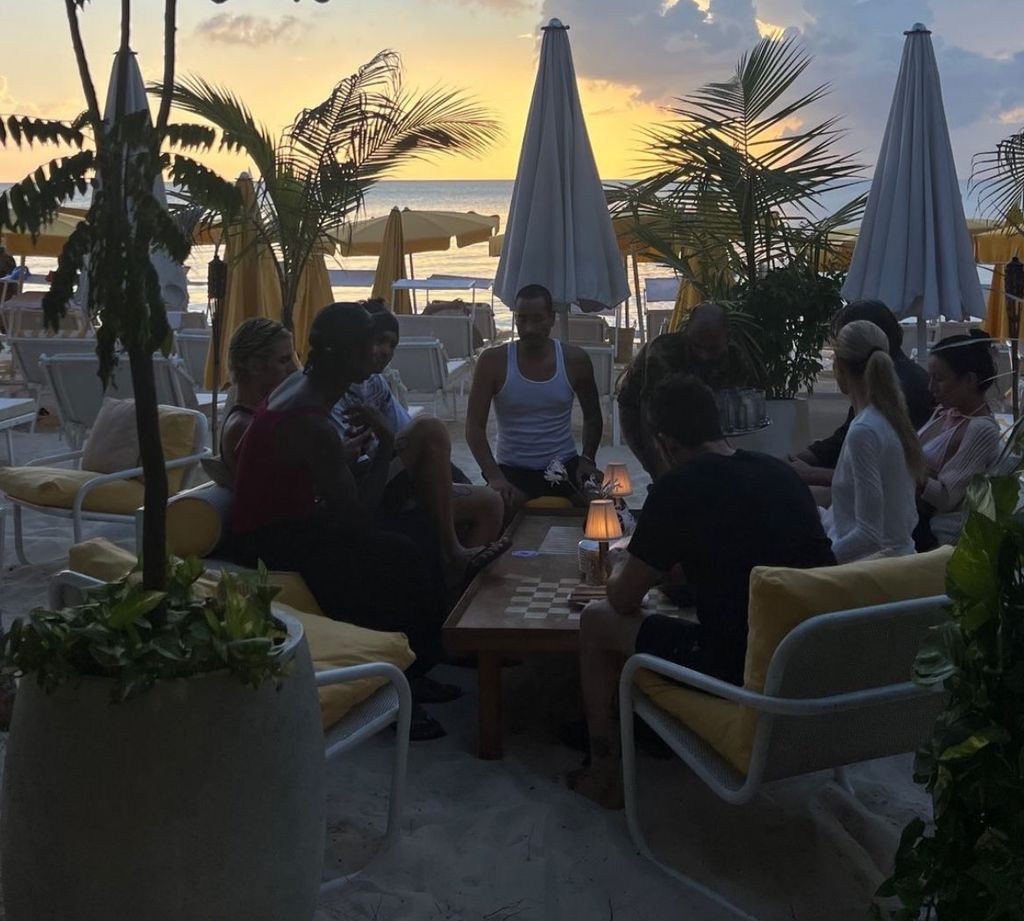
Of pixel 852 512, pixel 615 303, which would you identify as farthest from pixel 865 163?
pixel 852 512

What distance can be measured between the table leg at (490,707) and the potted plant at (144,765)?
1.49 m

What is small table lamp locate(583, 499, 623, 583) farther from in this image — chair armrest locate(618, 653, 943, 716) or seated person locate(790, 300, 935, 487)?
seated person locate(790, 300, 935, 487)

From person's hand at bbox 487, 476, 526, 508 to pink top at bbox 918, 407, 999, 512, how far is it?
1.71m

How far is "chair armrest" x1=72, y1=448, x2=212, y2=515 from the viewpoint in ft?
16.8

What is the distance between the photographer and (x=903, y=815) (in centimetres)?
324

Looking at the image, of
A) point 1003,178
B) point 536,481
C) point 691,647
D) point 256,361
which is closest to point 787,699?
point 691,647

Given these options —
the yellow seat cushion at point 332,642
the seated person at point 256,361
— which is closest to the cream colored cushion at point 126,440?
the seated person at point 256,361

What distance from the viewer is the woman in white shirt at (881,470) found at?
3607 millimetres

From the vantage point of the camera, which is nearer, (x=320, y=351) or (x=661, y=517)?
(x=661, y=517)

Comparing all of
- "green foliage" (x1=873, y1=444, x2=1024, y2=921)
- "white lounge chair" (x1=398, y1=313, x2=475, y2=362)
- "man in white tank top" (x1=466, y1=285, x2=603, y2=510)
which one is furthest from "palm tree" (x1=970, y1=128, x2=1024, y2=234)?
"white lounge chair" (x1=398, y1=313, x2=475, y2=362)

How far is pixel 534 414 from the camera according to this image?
5.50m

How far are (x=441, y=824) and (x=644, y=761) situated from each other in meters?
0.68

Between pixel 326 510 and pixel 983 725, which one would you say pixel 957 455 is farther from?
pixel 983 725

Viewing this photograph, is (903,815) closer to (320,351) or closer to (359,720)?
(359,720)
